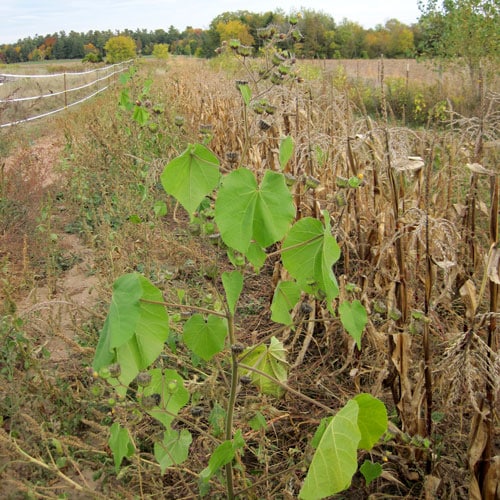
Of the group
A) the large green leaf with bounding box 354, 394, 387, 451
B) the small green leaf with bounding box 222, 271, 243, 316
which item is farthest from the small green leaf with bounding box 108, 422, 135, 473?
the large green leaf with bounding box 354, 394, 387, 451

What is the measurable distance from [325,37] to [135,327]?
16.0 m

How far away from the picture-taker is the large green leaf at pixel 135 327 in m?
0.94

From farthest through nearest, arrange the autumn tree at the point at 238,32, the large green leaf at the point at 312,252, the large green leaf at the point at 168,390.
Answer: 1. the autumn tree at the point at 238,32
2. the large green leaf at the point at 168,390
3. the large green leaf at the point at 312,252

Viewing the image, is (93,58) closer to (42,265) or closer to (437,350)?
(42,265)

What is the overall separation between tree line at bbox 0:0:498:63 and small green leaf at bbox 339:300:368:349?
878 mm

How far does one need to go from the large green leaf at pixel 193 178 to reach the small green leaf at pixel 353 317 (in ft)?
1.54

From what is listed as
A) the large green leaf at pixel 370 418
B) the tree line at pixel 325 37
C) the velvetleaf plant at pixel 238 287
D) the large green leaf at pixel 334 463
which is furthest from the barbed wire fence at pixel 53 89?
the large green leaf at pixel 334 463

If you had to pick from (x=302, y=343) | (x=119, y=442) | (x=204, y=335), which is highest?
(x=204, y=335)

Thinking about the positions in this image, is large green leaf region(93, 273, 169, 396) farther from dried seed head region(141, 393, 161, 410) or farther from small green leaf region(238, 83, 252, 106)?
small green leaf region(238, 83, 252, 106)

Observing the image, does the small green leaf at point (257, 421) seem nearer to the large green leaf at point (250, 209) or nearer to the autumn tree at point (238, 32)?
the large green leaf at point (250, 209)

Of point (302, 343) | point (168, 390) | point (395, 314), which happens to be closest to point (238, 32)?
point (302, 343)

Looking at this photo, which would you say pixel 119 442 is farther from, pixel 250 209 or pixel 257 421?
pixel 250 209

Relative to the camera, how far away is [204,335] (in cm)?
127

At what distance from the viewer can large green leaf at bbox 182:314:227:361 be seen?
1.26 m
